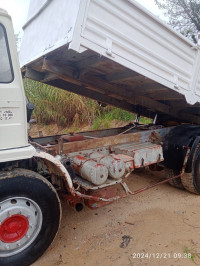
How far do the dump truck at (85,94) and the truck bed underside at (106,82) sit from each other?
17 mm

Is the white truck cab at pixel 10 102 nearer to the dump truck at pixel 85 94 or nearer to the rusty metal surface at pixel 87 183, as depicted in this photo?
the dump truck at pixel 85 94

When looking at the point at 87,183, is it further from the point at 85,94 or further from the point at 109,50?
the point at 85,94

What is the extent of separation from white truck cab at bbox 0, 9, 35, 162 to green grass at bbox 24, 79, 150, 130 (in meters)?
5.77

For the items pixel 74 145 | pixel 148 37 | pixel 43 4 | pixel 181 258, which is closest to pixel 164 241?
pixel 181 258

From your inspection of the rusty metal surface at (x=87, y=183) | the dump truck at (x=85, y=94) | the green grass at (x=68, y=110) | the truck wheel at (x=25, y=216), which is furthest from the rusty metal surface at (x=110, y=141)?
the green grass at (x=68, y=110)

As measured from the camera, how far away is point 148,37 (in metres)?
2.71

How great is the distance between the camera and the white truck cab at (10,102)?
204 cm

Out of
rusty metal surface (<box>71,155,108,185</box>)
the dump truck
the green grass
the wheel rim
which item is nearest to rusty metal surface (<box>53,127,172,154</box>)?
the dump truck

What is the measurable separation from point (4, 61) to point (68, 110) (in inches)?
246

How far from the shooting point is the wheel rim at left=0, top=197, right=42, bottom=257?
2195 millimetres

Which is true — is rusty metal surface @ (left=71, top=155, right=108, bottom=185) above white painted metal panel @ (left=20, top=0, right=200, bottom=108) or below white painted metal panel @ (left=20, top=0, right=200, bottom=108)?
below

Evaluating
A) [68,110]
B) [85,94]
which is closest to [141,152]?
[85,94]

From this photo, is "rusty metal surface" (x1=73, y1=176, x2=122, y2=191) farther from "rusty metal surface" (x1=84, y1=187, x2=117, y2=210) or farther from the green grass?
the green grass

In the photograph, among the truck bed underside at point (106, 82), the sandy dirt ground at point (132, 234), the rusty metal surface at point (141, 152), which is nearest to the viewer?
the sandy dirt ground at point (132, 234)
